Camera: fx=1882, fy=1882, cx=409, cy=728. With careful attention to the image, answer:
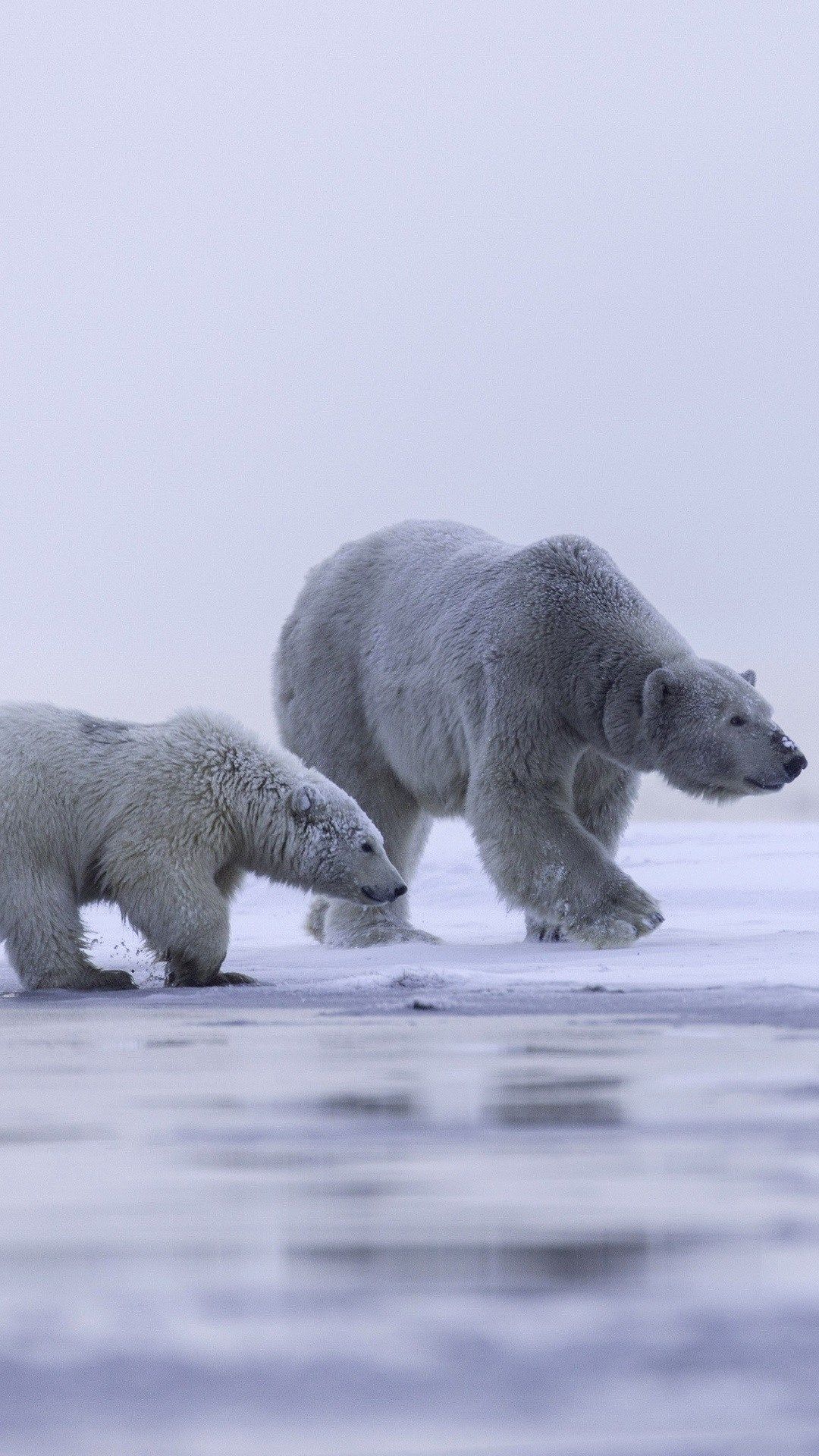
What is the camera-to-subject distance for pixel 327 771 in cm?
923

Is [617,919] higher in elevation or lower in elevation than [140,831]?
lower

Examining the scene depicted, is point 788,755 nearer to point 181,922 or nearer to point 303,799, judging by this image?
point 303,799

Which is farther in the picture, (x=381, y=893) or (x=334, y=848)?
(x=381, y=893)

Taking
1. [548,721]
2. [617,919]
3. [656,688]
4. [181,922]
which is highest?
[656,688]

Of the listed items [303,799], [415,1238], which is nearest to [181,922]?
[303,799]

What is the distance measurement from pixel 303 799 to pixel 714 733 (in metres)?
2.05

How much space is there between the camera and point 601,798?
866cm

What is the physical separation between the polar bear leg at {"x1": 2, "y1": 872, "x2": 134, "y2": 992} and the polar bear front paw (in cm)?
213

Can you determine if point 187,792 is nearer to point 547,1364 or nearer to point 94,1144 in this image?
point 94,1144

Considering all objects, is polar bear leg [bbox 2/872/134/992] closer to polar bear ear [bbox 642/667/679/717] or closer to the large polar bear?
the large polar bear

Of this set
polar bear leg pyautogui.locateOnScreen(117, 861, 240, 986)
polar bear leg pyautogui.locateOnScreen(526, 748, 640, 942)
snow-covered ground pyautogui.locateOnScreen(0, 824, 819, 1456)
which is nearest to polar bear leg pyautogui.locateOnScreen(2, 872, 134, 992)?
polar bear leg pyautogui.locateOnScreen(117, 861, 240, 986)

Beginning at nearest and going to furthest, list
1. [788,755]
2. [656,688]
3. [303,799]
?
[303,799] → [656,688] → [788,755]

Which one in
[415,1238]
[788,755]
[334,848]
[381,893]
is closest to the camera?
[415,1238]

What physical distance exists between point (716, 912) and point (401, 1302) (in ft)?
25.7
